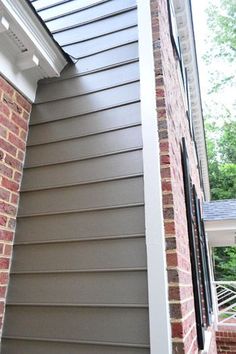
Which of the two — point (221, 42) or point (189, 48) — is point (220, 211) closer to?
point (189, 48)

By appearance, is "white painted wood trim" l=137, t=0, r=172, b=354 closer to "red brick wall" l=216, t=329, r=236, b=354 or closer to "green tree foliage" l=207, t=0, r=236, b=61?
"red brick wall" l=216, t=329, r=236, b=354

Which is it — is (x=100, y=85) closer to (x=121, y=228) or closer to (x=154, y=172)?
(x=154, y=172)

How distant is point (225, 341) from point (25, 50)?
18.3 ft

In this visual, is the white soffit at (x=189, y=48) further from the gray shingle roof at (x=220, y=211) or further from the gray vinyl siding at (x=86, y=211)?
the gray vinyl siding at (x=86, y=211)

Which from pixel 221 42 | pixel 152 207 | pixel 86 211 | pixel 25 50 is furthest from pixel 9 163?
pixel 221 42

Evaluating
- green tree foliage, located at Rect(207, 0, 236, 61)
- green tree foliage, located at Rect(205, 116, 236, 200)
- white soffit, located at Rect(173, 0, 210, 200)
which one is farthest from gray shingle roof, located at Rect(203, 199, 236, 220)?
green tree foliage, located at Rect(207, 0, 236, 61)

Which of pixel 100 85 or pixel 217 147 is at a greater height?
pixel 217 147

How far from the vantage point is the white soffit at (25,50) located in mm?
1740

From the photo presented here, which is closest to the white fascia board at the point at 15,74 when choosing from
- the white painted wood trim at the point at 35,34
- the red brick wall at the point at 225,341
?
the white painted wood trim at the point at 35,34

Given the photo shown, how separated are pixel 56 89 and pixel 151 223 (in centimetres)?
130

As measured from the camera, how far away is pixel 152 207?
1.63 meters

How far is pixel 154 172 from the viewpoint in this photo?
1.69m

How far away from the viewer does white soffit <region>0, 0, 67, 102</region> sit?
174 cm

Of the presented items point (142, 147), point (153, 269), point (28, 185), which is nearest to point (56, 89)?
point (28, 185)
